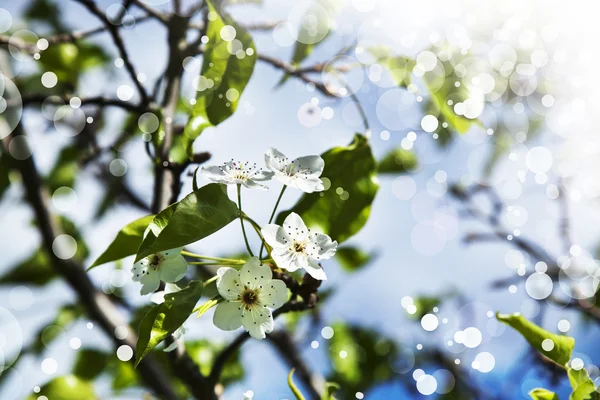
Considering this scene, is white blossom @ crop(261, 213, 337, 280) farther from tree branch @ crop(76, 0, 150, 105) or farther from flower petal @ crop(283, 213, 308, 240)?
tree branch @ crop(76, 0, 150, 105)

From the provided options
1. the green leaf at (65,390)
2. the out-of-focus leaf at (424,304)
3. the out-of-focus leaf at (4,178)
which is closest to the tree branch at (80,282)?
the green leaf at (65,390)

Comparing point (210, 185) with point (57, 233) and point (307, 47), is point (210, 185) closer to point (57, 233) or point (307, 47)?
point (307, 47)

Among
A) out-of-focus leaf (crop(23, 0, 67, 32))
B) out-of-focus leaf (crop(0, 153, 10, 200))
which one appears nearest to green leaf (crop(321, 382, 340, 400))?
out-of-focus leaf (crop(0, 153, 10, 200))

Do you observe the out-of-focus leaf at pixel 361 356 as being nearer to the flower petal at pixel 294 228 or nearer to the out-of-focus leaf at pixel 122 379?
the out-of-focus leaf at pixel 122 379

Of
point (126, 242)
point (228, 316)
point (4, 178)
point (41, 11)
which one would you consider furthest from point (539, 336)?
point (41, 11)

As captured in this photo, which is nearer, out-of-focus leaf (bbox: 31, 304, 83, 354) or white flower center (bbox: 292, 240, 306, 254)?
white flower center (bbox: 292, 240, 306, 254)
